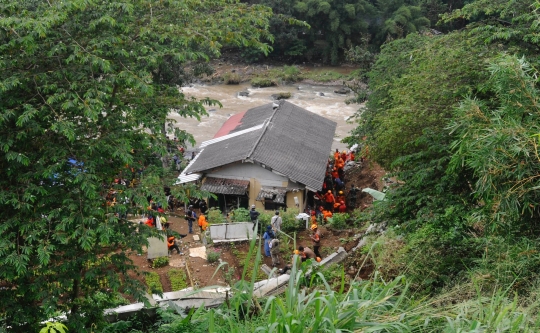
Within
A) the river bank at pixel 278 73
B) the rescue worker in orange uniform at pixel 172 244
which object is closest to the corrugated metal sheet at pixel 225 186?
the rescue worker in orange uniform at pixel 172 244

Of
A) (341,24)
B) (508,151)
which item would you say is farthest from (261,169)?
(341,24)

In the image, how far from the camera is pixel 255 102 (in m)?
35.2

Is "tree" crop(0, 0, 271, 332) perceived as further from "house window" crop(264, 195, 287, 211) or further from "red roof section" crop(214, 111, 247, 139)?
"red roof section" crop(214, 111, 247, 139)

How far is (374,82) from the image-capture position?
63.9 feet

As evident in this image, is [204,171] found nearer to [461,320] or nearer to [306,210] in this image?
[306,210]

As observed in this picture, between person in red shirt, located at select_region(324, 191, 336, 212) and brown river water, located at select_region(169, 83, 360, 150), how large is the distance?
983 cm

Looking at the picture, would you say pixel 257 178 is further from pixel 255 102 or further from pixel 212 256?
pixel 255 102

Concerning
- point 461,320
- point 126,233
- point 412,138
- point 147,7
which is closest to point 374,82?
point 412,138

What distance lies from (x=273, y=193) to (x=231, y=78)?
2473 centimetres

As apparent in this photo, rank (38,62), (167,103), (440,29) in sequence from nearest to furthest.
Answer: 1. (38,62)
2. (167,103)
3. (440,29)

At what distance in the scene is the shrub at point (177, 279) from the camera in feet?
39.4

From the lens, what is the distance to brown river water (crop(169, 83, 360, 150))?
3009cm

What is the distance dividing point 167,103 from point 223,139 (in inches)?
499

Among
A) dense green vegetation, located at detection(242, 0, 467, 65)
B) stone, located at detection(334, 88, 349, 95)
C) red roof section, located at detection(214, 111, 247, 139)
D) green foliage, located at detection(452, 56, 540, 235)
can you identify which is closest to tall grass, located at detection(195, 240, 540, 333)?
green foliage, located at detection(452, 56, 540, 235)
